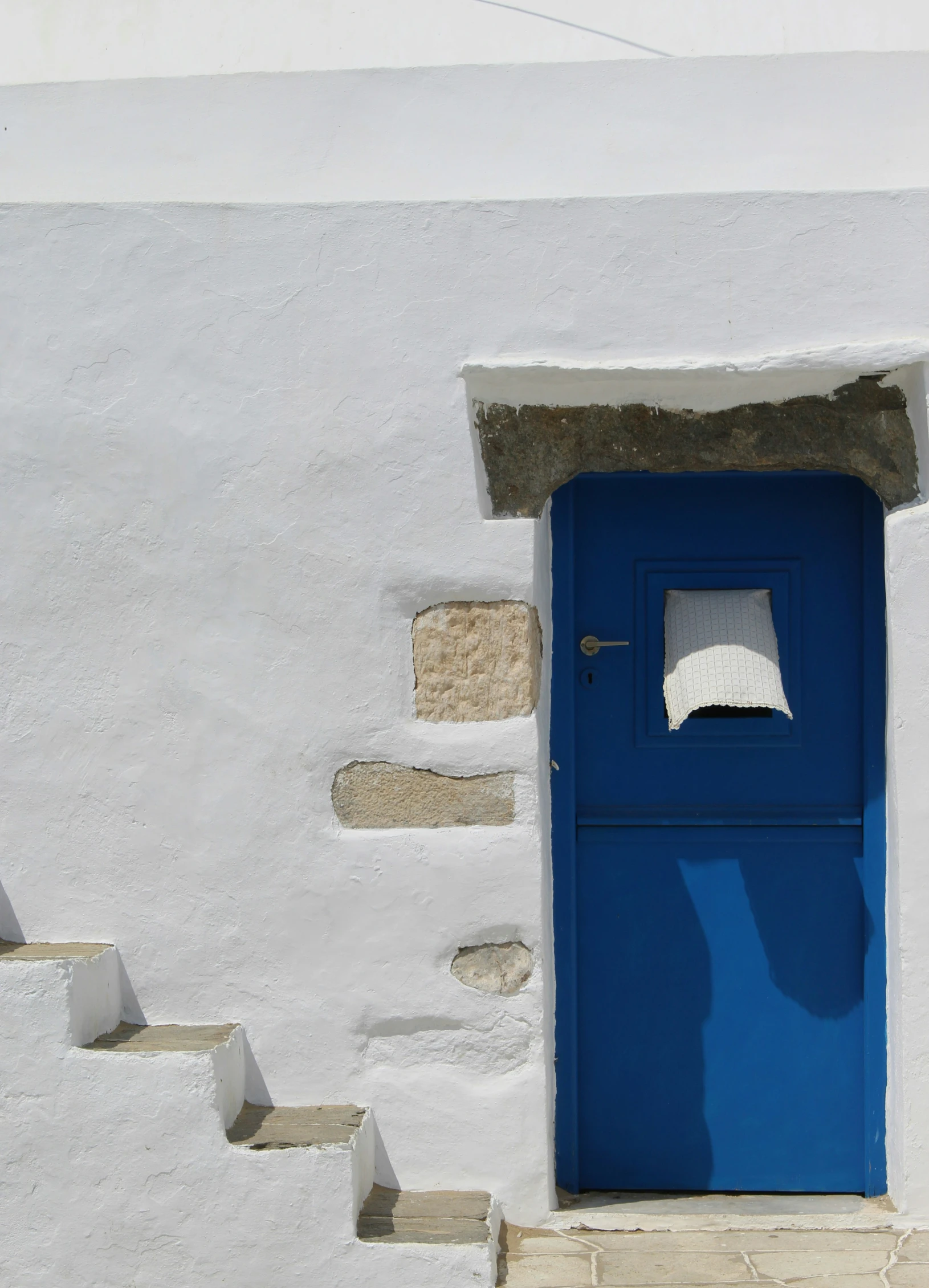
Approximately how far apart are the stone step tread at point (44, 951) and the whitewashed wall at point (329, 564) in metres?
0.04

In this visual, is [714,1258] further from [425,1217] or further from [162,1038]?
[162,1038]

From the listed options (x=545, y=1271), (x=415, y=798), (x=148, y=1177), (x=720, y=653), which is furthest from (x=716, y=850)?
(x=148, y=1177)

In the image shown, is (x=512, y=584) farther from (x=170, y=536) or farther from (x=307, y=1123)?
(x=307, y=1123)

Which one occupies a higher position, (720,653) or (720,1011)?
(720,653)

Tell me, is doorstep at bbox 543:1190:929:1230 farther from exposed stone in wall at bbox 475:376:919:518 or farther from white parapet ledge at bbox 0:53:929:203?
white parapet ledge at bbox 0:53:929:203

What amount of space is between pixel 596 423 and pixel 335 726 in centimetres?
94

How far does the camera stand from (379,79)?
2.88 meters

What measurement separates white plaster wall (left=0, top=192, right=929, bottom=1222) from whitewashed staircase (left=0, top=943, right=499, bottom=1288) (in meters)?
0.24

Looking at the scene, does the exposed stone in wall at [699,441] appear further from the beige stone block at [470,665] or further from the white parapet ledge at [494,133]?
the white parapet ledge at [494,133]

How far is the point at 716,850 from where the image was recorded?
3.01 m

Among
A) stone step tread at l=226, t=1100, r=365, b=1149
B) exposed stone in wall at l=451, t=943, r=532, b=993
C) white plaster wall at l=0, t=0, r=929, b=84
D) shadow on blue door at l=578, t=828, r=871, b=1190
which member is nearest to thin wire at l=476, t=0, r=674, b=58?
white plaster wall at l=0, t=0, r=929, b=84

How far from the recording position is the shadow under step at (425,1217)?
255 centimetres

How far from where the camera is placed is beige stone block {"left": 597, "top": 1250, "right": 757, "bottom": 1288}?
2553 millimetres

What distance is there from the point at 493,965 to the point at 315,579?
985 millimetres
